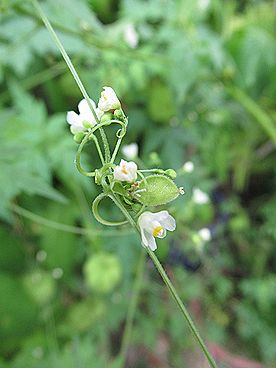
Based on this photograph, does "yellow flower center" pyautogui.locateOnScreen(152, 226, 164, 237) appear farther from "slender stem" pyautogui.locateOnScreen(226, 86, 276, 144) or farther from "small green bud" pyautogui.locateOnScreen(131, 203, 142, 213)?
"slender stem" pyautogui.locateOnScreen(226, 86, 276, 144)

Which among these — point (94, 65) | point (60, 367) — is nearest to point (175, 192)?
point (60, 367)

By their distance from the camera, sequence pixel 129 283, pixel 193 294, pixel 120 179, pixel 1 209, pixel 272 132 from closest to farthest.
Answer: pixel 120 179
pixel 1 209
pixel 272 132
pixel 129 283
pixel 193 294

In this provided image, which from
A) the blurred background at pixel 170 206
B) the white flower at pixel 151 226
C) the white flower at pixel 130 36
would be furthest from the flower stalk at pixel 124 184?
the white flower at pixel 130 36

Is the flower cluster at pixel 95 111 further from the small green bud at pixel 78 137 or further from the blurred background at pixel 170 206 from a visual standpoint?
the blurred background at pixel 170 206

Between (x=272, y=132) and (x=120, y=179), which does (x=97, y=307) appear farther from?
(x=120, y=179)

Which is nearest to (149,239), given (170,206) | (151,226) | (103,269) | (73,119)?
(151,226)

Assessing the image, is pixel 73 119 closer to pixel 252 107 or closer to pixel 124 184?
pixel 124 184

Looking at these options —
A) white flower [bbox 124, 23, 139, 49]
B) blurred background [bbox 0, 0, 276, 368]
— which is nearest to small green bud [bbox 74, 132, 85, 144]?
A: blurred background [bbox 0, 0, 276, 368]
